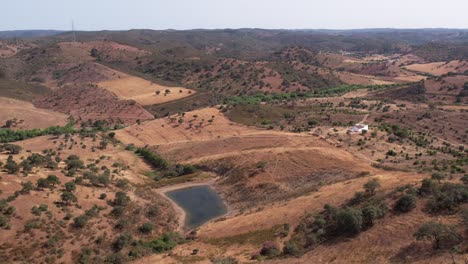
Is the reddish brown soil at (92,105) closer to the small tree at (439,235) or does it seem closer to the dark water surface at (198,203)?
the dark water surface at (198,203)

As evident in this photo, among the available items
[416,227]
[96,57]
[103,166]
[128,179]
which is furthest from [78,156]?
[96,57]

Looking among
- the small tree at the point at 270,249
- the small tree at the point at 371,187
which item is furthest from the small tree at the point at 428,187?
the small tree at the point at 270,249

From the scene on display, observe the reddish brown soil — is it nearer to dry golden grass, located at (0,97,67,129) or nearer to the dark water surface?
dry golden grass, located at (0,97,67,129)

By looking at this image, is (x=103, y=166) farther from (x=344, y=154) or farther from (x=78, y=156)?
(x=344, y=154)

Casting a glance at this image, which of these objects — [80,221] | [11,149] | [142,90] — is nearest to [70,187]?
[80,221]

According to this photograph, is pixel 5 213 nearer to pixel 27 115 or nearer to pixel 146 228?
pixel 146 228
